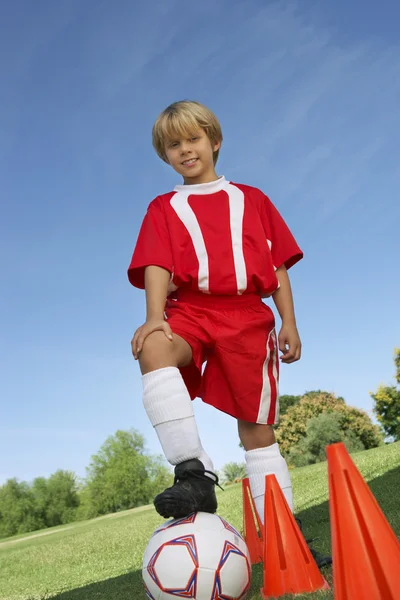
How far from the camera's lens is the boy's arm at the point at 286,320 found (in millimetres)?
3373

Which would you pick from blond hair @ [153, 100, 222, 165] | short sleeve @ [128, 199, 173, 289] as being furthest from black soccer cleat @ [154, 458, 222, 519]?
blond hair @ [153, 100, 222, 165]

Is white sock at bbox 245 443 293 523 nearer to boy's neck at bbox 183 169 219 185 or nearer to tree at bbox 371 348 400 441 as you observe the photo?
boy's neck at bbox 183 169 219 185

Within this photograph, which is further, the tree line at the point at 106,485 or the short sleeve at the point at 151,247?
the tree line at the point at 106,485

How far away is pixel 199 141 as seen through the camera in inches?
133

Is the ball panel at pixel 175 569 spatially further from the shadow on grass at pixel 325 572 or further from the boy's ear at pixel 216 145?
the boy's ear at pixel 216 145

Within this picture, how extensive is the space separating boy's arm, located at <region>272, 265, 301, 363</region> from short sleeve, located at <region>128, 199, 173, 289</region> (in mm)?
714

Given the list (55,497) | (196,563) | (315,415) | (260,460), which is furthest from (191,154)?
(55,497)

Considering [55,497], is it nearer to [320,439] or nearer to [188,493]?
[320,439]

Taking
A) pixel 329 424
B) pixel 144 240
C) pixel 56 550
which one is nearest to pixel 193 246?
pixel 144 240

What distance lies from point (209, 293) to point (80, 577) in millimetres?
4237

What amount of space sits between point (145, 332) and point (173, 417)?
1.33 feet

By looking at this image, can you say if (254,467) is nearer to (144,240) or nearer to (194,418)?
(194,418)

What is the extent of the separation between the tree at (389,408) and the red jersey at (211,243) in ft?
102

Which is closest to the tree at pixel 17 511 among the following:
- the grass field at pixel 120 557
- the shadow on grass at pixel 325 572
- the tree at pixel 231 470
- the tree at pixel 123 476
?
the tree at pixel 123 476
